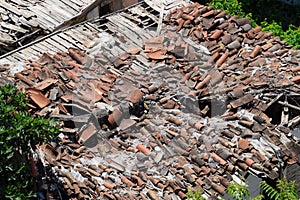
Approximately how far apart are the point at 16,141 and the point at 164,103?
4293 millimetres

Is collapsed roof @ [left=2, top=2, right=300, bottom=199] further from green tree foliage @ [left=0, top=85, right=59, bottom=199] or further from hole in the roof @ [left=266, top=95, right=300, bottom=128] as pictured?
green tree foliage @ [left=0, top=85, right=59, bottom=199]

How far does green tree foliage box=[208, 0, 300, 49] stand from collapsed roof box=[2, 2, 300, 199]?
10.3 feet

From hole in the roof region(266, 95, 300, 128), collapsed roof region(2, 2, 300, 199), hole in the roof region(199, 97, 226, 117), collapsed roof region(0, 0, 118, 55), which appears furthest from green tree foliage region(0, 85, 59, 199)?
hole in the roof region(266, 95, 300, 128)

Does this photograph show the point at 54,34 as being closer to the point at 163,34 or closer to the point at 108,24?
the point at 108,24

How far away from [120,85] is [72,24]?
12.8 ft

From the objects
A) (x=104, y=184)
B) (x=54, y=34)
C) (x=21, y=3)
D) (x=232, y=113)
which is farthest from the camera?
(x=21, y=3)

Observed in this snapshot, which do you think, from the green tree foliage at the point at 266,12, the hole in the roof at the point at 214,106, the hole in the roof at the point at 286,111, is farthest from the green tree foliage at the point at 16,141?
the green tree foliage at the point at 266,12

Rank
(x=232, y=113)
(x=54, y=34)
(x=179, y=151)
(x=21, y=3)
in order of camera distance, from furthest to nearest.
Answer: (x=21, y=3)
(x=54, y=34)
(x=232, y=113)
(x=179, y=151)

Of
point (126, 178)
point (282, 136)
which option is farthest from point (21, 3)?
point (282, 136)

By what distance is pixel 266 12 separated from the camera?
20438 millimetres

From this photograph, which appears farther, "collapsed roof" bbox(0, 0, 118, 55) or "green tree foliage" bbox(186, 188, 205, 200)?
"collapsed roof" bbox(0, 0, 118, 55)

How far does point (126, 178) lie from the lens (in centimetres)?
1173

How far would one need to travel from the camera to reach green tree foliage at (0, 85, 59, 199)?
9812 mm

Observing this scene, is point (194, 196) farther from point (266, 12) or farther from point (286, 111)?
point (266, 12)
